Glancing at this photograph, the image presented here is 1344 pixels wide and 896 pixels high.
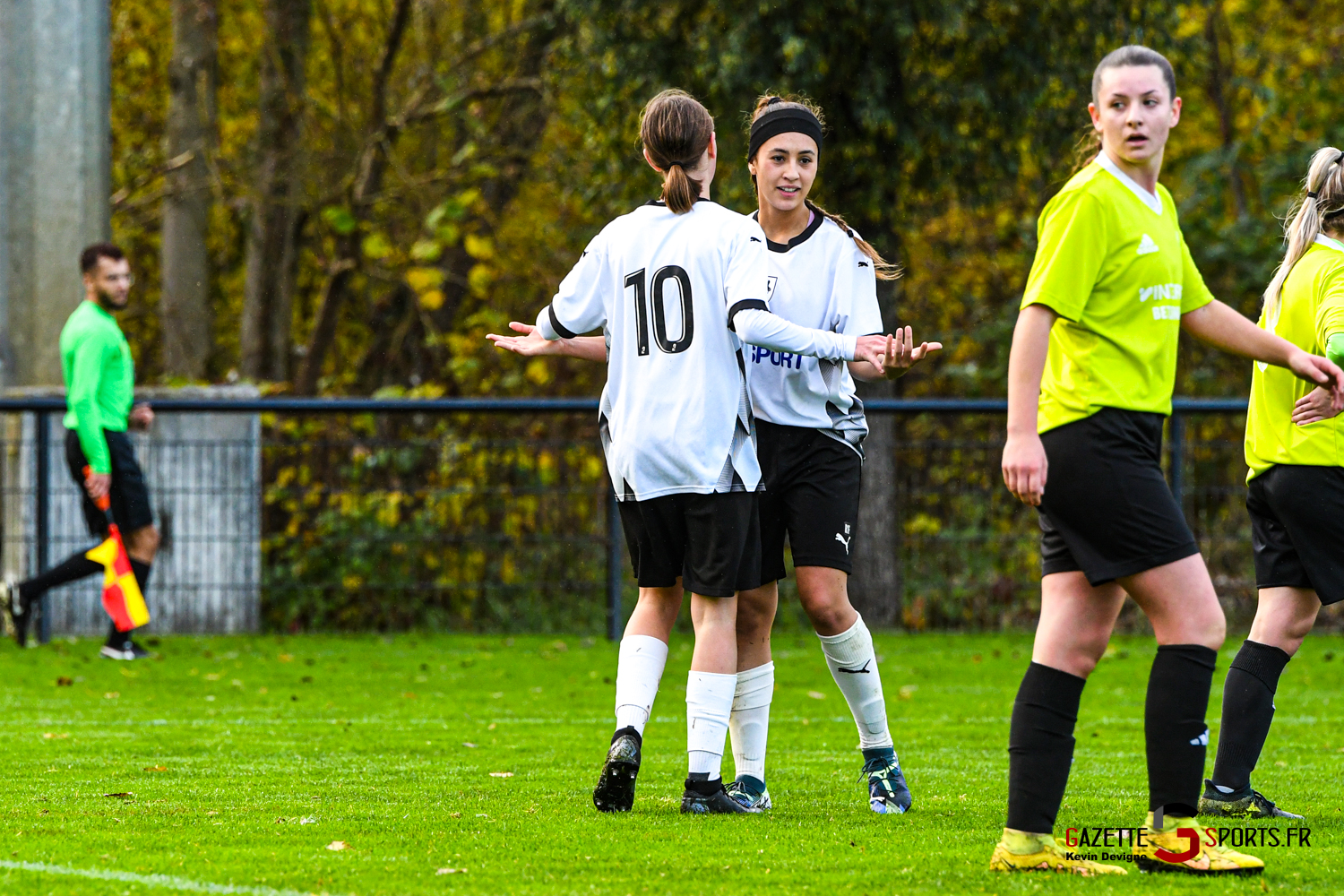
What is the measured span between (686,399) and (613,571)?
599 centimetres

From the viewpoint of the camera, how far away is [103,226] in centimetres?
1162

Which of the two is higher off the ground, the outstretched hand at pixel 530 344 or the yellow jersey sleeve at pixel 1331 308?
the yellow jersey sleeve at pixel 1331 308

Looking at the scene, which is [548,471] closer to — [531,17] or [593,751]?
[593,751]

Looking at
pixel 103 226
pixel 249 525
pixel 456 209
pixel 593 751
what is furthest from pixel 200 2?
pixel 593 751

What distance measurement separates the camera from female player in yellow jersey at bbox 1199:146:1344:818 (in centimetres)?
469

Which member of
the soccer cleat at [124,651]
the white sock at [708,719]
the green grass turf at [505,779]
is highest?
the white sock at [708,719]

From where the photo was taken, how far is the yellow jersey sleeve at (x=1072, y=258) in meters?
3.65

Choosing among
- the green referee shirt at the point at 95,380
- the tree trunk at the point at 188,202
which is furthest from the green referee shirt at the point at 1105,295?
the tree trunk at the point at 188,202

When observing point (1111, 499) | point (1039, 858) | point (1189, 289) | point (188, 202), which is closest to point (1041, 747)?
point (1039, 858)

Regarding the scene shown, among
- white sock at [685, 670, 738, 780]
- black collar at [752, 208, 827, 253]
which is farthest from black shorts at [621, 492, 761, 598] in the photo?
black collar at [752, 208, 827, 253]

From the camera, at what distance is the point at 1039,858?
3.73 m

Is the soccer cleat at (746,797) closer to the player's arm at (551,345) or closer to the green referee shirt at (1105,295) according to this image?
the player's arm at (551,345)

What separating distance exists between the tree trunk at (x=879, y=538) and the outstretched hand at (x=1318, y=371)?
22.1ft

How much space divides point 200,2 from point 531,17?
346 centimetres
